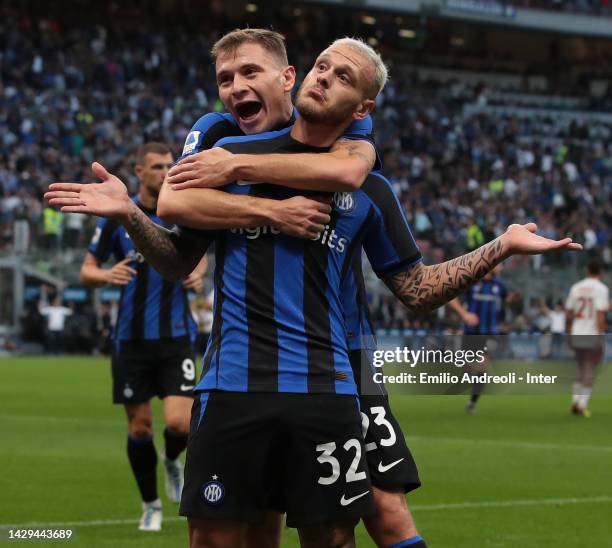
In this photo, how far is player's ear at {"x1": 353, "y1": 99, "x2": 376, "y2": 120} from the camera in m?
4.66

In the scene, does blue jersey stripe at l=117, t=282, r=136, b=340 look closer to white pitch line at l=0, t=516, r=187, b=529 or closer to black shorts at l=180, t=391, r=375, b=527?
white pitch line at l=0, t=516, r=187, b=529

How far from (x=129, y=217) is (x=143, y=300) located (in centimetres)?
501

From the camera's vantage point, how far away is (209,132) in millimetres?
5016

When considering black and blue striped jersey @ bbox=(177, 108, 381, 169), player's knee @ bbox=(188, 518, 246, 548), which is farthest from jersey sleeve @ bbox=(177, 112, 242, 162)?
player's knee @ bbox=(188, 518, 246, 548)

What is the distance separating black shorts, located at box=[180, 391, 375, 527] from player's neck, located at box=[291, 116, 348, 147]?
0.89 m

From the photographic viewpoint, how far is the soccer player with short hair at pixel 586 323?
18547 mm

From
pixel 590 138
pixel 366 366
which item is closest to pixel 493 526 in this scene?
pixel 366 366

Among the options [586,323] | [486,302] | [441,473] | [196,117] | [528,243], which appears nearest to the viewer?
[528,243]

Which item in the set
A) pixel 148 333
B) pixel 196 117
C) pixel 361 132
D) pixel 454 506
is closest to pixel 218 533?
pixel 361 132

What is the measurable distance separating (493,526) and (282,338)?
5.09 metres

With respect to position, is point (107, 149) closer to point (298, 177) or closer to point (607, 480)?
point (607, 480)

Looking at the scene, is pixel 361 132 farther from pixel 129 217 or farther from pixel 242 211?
pixel 129 217

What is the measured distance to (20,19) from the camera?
42594mm

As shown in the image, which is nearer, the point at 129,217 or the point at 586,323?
the point at 129,217
